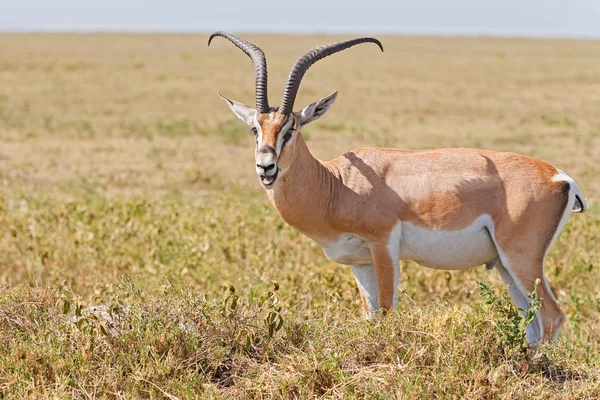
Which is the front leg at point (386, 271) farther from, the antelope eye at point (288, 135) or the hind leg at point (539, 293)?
the antelope eye at point (288, 135)

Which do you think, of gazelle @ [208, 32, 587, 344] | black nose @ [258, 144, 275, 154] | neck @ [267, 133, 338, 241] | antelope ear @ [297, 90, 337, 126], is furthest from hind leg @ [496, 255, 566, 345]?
black nose @ [258, 144, 275, 154]

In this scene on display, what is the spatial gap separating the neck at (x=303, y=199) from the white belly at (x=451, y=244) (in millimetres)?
577

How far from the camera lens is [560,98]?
34.7 m

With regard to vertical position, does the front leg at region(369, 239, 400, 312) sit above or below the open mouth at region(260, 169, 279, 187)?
below

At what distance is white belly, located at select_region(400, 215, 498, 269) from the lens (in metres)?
6.11

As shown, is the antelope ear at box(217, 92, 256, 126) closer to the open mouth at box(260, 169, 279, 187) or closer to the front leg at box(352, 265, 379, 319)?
the open mouth at box(260, 169, 279, 187)

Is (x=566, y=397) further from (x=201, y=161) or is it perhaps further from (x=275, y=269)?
(x=201, y=161)

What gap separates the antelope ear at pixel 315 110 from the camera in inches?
240

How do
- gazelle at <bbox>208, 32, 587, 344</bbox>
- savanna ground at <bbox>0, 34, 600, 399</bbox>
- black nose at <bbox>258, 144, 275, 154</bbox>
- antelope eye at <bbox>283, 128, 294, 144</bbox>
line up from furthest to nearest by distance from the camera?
gazelle at <bbox>208, 32, 587, 344</bbox> → antelope eye at <bbox>283, 128, 294, 144</bbox> → black nose at <bbox>258, 144, 275, 154</bbox> → savanna ground at <bbox>0, 34, 600, 399</bbox>

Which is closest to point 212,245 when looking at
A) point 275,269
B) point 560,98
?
point 275,269

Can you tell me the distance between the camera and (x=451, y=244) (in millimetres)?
6133

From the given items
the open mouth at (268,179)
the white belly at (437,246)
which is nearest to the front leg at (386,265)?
the white belly at (437,246)

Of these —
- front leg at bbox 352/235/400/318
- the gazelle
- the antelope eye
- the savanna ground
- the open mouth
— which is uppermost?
the antelope eye

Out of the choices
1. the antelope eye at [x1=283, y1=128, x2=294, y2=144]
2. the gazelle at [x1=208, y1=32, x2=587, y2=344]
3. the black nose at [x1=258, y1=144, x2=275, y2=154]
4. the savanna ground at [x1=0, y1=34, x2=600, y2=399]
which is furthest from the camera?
the gazelle at [x1=208, y1=32, x2=587, y2=344]
